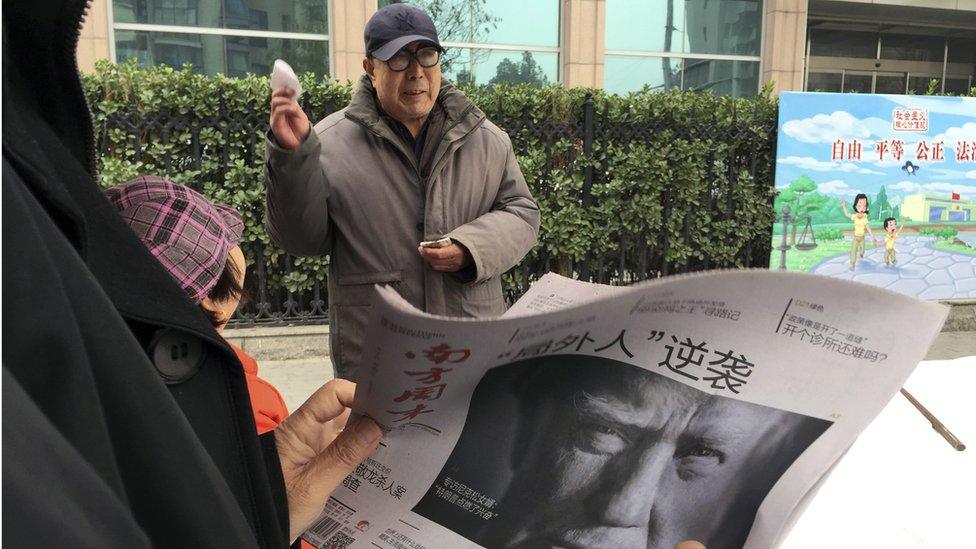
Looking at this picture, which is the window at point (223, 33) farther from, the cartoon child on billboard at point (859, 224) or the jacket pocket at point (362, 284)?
the jacket pocket at point (362, 284)

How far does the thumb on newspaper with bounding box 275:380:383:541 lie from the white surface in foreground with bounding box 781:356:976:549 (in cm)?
89

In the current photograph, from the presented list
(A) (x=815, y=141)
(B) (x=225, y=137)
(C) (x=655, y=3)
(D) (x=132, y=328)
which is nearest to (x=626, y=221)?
(A) (x=815, y=141)

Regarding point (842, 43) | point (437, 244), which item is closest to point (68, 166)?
point (437, 244)

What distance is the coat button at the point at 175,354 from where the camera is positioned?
63cm

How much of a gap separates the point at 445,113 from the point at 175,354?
1861mm

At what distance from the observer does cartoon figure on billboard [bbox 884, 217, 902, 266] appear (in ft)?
19.2

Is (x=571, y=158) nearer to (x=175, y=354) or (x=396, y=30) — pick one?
(x=396, y=30)

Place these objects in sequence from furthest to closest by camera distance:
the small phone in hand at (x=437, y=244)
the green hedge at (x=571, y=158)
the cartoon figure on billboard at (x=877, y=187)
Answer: the cartoon figure on billboard at (x=877, y=187), the green hedge at (x=571, y=158), the small phone in hand at (x=437, y=244)

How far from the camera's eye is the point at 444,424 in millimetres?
875

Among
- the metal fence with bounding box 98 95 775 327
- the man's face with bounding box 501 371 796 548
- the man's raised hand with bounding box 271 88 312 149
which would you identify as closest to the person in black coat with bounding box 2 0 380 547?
the man's face with bounding box 501 371 796 548

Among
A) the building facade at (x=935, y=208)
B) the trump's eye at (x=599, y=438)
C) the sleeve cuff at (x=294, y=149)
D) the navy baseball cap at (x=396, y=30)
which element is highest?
the navy baseball cap at (x=396, y=30)

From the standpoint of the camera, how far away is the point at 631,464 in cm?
86

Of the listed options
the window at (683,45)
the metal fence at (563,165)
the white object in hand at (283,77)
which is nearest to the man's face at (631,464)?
the white object in hand at (283,77)

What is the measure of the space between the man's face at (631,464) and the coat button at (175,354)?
397mm
